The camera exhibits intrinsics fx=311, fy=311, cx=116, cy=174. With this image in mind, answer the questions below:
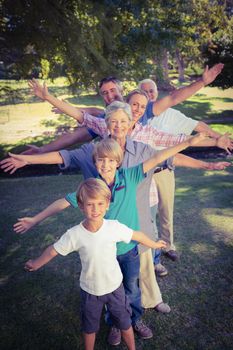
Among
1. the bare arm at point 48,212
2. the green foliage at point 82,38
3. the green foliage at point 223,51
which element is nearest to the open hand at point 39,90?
the bare arm at point 48,212

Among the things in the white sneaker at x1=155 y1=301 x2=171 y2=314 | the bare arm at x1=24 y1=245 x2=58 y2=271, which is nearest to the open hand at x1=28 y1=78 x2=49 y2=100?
the bare arm at x1=24 y1=245 x2=58 y2=271

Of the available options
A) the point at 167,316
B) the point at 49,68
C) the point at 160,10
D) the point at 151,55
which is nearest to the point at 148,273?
the point at 167,316

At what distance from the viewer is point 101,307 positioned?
8.25 ft

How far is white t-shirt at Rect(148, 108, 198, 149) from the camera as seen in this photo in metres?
3.78

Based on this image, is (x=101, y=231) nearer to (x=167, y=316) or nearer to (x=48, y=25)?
(x=167, y=316)

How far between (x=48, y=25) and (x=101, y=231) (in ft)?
25.6

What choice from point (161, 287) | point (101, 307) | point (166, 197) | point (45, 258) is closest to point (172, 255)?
point (161, 287)

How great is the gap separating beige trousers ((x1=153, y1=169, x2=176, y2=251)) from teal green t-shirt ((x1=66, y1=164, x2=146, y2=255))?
1250 mm

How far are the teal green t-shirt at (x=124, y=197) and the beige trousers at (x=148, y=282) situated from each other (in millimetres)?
499

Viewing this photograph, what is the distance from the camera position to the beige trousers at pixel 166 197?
12.7 ft

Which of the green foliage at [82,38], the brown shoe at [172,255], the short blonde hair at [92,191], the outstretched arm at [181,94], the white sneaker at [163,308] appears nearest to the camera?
the short blonde hair at [92,191]

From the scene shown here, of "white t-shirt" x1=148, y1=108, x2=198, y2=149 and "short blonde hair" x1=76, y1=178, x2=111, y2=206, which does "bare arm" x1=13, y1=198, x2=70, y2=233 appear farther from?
"white t-shirt" x1=148, y1=108, x2=198, y2=149

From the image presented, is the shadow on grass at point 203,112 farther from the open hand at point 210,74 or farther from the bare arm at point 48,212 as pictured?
the bare arm at point 48,212

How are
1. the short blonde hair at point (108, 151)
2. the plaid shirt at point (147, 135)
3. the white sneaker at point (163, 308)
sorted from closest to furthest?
the short blonde hair at point (108, 151), the plaid shirt at point (147, 135), the white sneaker at point (163, 308)
